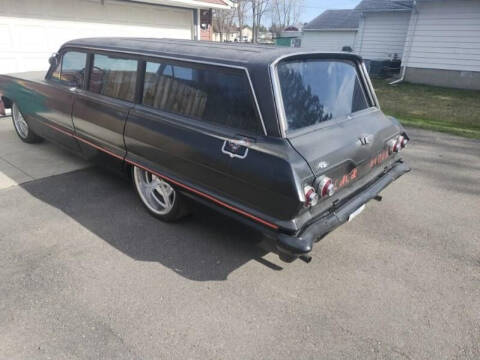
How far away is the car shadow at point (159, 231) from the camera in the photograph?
2828 mm

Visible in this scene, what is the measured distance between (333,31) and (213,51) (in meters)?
24.1

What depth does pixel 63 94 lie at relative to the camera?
4.02 m

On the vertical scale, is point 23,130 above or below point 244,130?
below

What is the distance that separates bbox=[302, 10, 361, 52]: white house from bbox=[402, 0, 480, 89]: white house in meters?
8.38

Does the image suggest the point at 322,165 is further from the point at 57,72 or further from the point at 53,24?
the point at 53,24

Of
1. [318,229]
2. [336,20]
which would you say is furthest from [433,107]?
[336,20]

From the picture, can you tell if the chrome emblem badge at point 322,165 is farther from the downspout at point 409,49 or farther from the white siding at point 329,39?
the white siding at point 329,39

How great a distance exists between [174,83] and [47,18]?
6.87 meters

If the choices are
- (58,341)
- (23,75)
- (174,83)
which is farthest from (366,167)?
(23,75)

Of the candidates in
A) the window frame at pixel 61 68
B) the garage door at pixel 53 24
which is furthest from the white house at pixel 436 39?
the window frame at pixel 61 68

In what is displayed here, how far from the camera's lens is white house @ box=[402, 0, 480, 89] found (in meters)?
12.8

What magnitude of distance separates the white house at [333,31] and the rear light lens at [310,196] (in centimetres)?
2294

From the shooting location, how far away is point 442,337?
219 cm

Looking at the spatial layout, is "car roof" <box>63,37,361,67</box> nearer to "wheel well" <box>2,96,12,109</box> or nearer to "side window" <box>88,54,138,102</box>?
"side window" <box>88,54,138,102</box>
